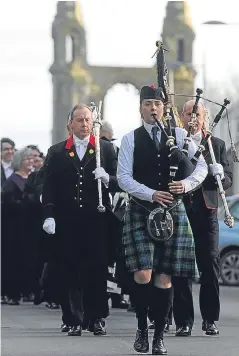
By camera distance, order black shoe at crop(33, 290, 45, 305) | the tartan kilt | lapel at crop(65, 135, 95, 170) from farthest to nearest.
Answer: black shoe at crop(33, 290, 45, 305) → lapel at crop(65, 135, 95, 170) → the tartan kilt

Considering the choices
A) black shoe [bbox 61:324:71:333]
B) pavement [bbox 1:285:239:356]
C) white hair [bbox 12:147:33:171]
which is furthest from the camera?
white hair [bbox 12:147:33:171]

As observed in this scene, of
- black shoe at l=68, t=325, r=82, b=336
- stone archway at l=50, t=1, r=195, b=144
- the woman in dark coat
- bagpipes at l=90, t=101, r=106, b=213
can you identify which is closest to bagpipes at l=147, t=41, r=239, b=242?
bagpipes at l=90, t=101, r=106, b=213

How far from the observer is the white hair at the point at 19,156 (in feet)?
59.9

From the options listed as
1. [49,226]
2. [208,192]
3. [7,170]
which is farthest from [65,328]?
[7,170]

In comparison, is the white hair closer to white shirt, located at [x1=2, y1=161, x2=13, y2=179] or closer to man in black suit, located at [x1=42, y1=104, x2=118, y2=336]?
white shirt, located at [x1=2, y1=161, x2=13, y2=179]

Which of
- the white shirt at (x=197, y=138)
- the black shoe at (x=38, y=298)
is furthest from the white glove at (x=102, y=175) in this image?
the black shoe at (x=38, y=298)

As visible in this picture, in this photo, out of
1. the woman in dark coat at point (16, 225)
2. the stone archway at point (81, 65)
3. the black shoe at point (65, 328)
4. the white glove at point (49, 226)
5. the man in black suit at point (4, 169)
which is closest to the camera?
the white glove at point (49, 226)

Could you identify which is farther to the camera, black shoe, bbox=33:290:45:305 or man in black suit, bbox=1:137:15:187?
man in black suit, bbox=1:137:15:187

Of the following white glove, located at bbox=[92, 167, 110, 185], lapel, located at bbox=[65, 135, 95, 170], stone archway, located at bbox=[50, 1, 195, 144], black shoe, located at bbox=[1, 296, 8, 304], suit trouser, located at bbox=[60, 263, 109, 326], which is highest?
stone archway, located at bbox=[50, 1, 195, 144]

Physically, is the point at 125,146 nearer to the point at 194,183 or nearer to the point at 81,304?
the point at 194,183

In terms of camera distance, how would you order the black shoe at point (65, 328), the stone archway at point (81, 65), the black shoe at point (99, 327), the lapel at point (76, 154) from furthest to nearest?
the stone archway at point (81, 65) → the black shoe at point (65, 328) → the black shoe at point (99, 327) → the lapel at point (76, 154)

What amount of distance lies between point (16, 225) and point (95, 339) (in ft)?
22.8

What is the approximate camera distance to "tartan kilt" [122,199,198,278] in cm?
1105

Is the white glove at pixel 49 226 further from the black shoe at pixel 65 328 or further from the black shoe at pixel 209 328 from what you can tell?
the black shoe at pixel 209 328
